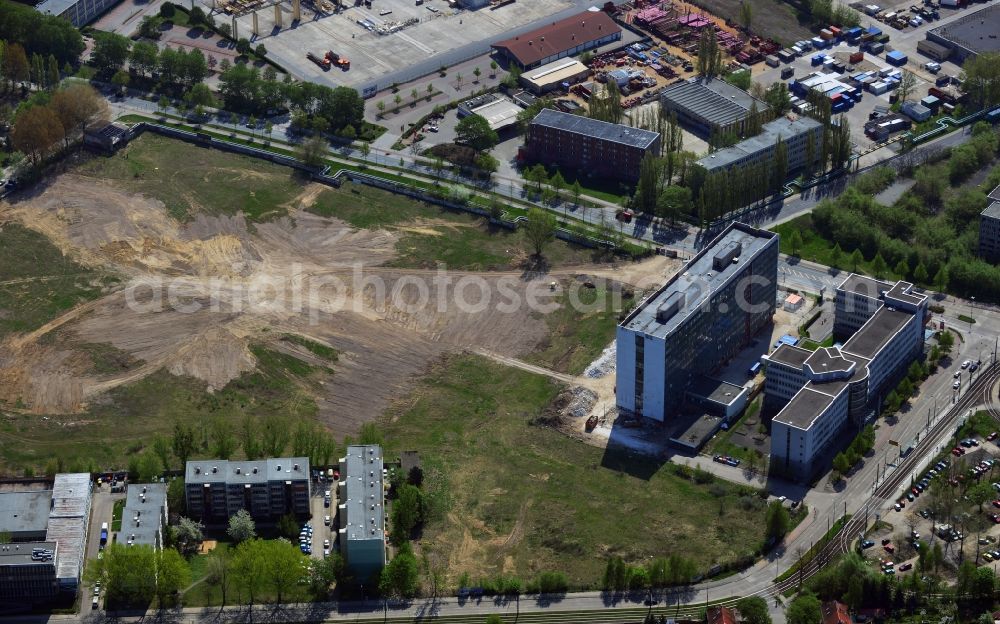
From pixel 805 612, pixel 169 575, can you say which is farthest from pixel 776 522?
pixel 169 575

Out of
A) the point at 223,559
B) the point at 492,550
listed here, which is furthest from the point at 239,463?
the point at 492,550

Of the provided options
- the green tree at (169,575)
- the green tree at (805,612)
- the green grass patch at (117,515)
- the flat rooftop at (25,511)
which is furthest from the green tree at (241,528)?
the green tree at (805,612)

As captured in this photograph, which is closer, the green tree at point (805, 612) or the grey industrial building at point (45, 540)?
the green tree at point (805, 612)

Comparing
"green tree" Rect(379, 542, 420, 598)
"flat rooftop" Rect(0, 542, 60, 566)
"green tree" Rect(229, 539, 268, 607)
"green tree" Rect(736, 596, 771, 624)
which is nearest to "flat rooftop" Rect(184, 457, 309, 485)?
"green tree" Rect(229, 539, 268, 607)

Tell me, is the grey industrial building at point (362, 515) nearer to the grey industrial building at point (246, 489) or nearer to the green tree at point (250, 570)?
the grey industrial building at point (246, 489)

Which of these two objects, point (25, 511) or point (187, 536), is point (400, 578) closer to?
point (187, 536)

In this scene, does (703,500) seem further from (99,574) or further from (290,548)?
(99,574)

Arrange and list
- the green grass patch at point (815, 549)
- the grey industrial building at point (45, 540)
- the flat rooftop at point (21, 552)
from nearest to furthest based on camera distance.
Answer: the flat rooftop at point (21, 552)
the grey industrial building at point (45, 540)
the green grass patch at point (815, 549)
